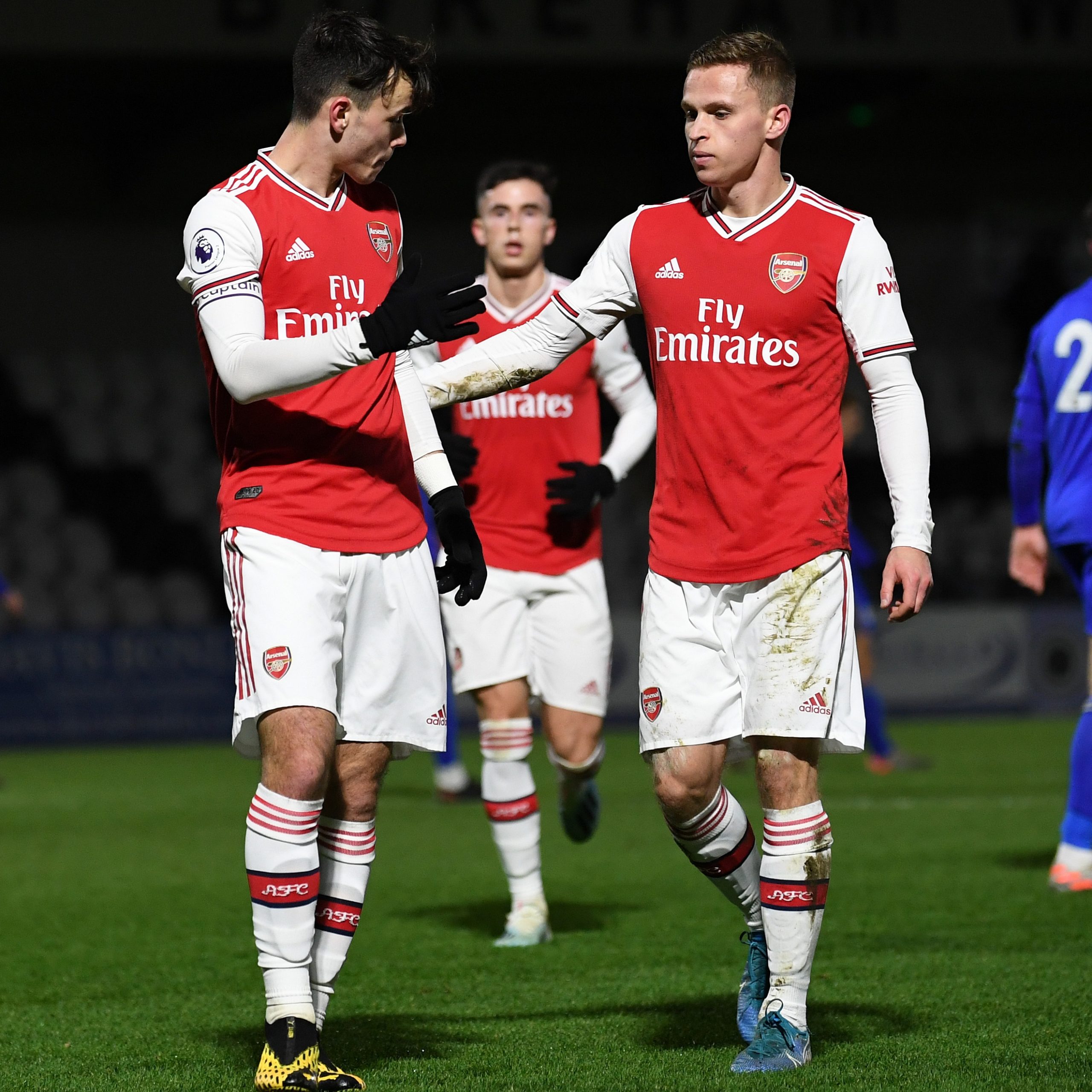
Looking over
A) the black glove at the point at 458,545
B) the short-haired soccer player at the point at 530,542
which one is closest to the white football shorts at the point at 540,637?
the short-haired soccer player at the point at 530,542

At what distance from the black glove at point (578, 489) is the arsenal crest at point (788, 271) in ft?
6.59

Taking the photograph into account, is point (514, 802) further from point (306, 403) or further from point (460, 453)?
point (306, 403)

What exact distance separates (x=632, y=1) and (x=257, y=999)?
11.1 m

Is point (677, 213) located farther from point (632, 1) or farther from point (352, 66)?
point (632, 1)

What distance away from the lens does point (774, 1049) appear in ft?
12.1

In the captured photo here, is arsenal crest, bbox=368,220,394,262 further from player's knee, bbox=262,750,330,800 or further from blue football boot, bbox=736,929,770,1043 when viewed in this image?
blue football boot, bbox=736,929,770,1043

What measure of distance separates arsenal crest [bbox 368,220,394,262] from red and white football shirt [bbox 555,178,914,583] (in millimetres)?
567

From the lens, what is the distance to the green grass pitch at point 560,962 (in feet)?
12.4

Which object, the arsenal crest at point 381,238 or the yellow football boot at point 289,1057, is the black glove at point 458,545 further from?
the yellow football boot at point 289,1057

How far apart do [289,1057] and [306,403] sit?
136cm

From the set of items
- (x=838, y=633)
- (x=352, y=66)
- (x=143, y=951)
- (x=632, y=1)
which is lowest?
(x=143, y=951)

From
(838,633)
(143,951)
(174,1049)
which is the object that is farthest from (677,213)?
(143,951)

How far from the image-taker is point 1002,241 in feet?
65.6

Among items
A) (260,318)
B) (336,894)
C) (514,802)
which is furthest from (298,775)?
(514,802)
